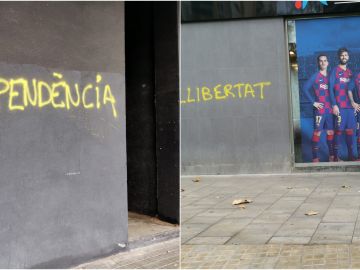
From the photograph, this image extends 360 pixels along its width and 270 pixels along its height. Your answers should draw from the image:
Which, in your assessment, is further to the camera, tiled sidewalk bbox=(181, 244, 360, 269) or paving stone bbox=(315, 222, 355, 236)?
paving stone bbox=(315, 222, 355, 236)

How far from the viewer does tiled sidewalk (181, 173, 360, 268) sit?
5.00m

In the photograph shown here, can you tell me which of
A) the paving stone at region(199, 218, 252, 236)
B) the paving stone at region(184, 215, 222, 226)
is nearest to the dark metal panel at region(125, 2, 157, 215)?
the paving stone at region(184, 215, 222, 226)

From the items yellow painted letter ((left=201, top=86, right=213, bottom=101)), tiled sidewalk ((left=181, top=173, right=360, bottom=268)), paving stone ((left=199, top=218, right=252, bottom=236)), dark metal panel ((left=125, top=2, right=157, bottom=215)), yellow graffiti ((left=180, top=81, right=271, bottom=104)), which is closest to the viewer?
tiled sidewalk ((left=181, top=173, right=360, bottom=268))

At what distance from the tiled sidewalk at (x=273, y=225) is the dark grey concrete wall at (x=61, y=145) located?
3.82ft

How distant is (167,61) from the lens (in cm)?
701

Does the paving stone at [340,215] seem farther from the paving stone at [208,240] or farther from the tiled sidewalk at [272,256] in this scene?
the paving stone at [208,240]

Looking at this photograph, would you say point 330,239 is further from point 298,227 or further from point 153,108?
point 153,108

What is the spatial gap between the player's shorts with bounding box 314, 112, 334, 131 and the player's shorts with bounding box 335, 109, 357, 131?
116 mm

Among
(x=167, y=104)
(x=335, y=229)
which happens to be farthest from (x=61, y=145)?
(x=335, y=229)

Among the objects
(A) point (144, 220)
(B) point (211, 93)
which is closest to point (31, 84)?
(A) point (144, 220)

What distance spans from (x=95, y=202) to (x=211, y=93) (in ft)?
21.4

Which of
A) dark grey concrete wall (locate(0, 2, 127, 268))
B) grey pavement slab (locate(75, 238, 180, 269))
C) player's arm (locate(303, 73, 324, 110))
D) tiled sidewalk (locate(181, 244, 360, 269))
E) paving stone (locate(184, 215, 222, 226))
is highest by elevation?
player's arm (locate(303, 73, 324, 110))

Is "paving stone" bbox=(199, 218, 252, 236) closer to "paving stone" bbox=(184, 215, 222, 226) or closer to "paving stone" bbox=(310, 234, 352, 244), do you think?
"paving stone" bbox=(184, 215, 222, 226)

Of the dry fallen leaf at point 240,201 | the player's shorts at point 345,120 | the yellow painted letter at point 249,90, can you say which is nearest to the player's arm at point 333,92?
the player's shorts at point 345,120
